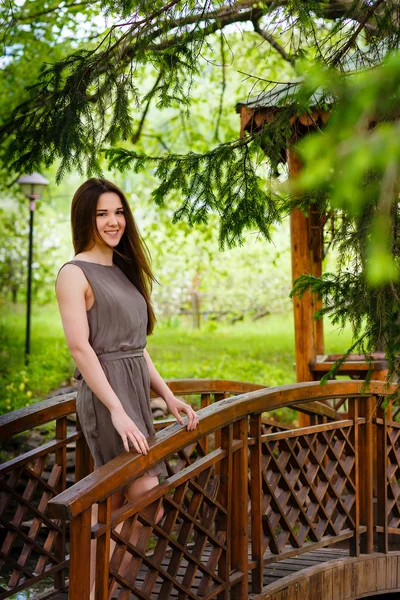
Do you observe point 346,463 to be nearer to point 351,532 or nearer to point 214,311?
point 351,532

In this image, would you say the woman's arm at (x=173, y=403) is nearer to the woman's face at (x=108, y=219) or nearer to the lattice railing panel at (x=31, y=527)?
the woman's face at (x=108, y=219)

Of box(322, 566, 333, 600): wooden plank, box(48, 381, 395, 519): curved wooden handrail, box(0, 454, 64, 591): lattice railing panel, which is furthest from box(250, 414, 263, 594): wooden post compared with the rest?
box(0, 454, 64, 591): lattice railing panel

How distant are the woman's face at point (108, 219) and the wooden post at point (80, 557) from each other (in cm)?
118

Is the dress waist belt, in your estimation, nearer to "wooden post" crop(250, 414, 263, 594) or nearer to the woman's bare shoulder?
the woman's bare shoulder

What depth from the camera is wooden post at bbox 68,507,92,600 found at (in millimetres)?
2848

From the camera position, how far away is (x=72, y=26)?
10922 millimetres

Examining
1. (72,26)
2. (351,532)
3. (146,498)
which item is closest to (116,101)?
(146,498)

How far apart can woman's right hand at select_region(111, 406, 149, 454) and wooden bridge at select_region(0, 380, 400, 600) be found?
0.05m

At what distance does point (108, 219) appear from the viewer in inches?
136

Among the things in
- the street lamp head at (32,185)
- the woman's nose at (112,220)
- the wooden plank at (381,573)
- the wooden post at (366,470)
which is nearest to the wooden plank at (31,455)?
the woman's nose at (112,220)

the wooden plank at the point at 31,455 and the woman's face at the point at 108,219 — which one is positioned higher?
the woman's face at the point at 108,219

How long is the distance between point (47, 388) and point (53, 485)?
26.4ft

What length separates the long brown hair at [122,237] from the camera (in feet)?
11.4

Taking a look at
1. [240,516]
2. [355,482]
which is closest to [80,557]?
[240,516]
